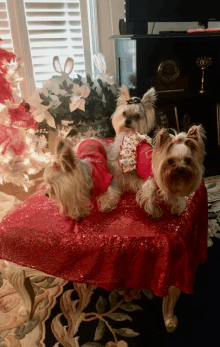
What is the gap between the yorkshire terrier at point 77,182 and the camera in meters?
1.06

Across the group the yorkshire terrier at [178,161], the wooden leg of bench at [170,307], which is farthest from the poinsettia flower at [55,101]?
the wooden leg of bench at [170,307]

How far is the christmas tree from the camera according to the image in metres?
1.92

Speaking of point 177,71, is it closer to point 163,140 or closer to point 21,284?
point 163,140

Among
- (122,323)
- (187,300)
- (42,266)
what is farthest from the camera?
(187,300)

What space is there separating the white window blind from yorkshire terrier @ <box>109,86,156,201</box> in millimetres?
1050

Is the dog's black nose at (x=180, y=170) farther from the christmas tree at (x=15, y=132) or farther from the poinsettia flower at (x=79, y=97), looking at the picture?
the christmas tree at (x=15, y=132)

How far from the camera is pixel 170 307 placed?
118 centimetres

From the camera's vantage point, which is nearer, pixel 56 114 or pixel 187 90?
pixel 56 114

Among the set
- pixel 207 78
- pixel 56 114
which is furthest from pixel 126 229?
pixel 207 78

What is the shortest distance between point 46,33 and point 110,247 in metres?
2.24

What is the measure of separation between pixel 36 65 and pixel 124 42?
2.92 feet

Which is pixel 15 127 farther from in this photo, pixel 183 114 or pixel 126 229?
pixel 183 114

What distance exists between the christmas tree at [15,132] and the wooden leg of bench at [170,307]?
147 centimetres

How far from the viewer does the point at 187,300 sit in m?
1.40
